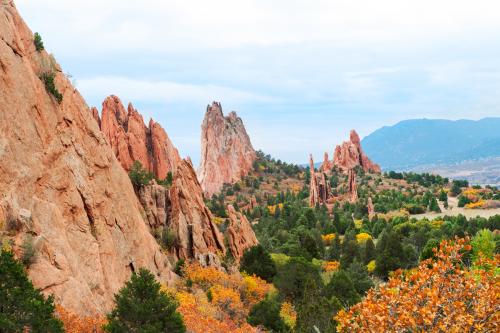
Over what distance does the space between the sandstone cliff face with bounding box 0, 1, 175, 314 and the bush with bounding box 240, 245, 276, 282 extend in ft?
55.6

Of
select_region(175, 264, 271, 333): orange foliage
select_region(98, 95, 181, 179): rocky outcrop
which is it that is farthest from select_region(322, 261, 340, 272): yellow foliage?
select_region(98, 95, 181, 179): rocky outcrop

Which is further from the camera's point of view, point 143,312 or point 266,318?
point 266,318

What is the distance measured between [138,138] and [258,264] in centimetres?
3772

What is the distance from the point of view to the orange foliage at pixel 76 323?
94.0 feet

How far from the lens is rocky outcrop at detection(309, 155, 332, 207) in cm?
17162

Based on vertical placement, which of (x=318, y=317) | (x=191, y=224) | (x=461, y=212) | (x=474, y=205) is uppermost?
(x=191, y=224)

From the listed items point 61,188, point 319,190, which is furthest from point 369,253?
point 319,190

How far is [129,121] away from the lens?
9681 cm

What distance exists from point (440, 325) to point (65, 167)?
33.1 m

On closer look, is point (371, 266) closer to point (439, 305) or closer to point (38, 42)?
point (38, 42)

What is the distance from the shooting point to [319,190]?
575 feet

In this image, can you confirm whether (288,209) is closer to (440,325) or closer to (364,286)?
(364,286)

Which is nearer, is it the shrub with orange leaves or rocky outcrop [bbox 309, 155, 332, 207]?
the shrub with orange leaves

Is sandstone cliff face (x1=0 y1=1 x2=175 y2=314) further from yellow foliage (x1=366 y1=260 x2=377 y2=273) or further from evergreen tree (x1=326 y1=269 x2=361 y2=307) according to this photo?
yellow foliage (x1=366 y1=260 x2=377 y2=273)
